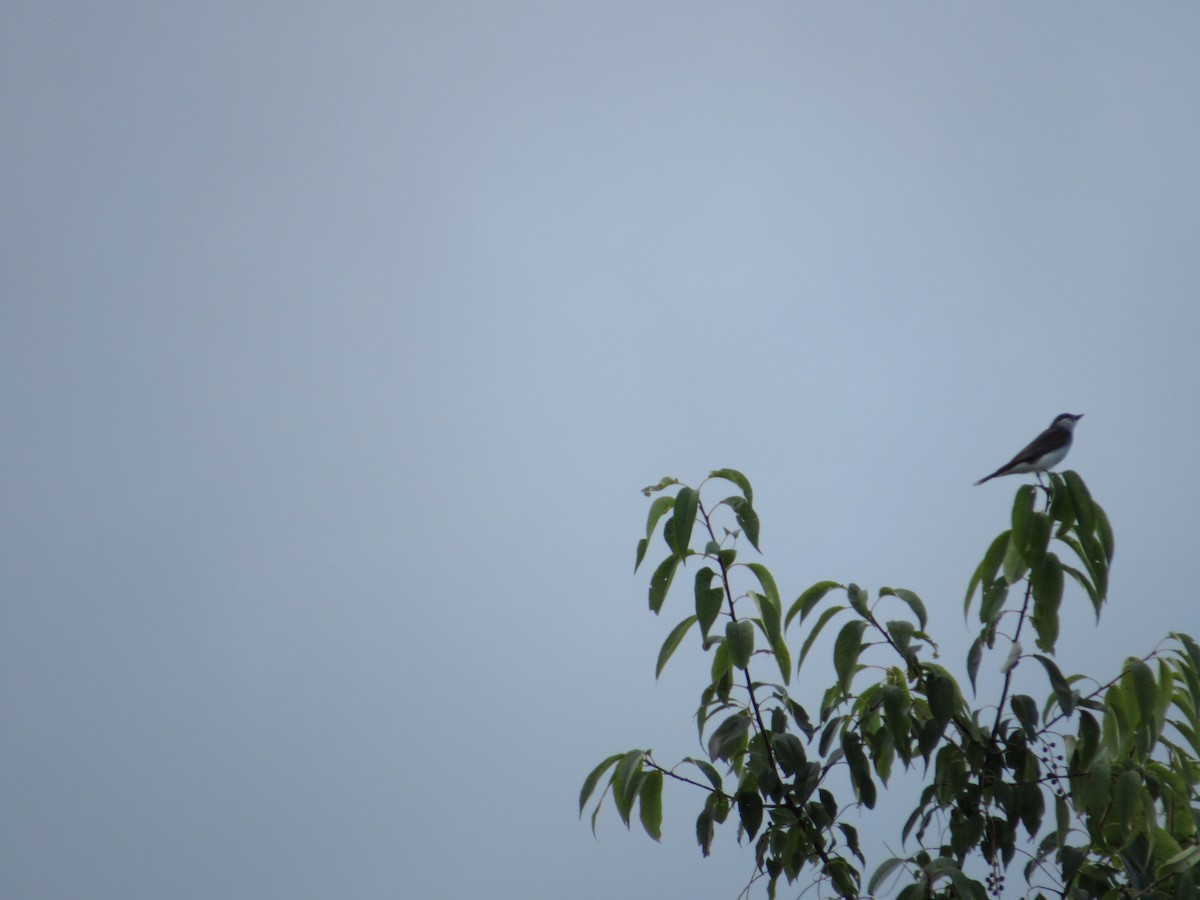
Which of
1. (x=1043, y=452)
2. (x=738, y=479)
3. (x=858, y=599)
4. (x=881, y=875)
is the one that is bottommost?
(x=881, y=875)

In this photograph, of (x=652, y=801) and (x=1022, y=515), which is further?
(x=652, y=801)

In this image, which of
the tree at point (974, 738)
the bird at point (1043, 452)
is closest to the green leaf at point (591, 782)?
the tree at point (974, 738)

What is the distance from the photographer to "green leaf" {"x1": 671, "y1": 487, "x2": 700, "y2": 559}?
1.00 meters

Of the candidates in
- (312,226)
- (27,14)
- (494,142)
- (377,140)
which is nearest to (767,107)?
(494,142)

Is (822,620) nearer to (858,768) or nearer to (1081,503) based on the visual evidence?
(858,768)

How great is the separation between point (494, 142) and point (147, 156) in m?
2.31

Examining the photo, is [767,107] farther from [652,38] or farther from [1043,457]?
[1043,457]

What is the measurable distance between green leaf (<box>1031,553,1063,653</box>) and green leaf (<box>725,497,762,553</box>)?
256 millimetres

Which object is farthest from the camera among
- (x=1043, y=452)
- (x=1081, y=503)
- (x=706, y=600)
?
(x=1043, y=452)

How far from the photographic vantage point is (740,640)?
40.5 inches

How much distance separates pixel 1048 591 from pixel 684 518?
1.10 feet

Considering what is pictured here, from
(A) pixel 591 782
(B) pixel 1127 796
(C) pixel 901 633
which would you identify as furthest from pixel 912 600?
(A) pixel 591 782

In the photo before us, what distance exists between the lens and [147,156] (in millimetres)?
6730

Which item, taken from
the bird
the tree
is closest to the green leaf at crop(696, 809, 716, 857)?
the tree
